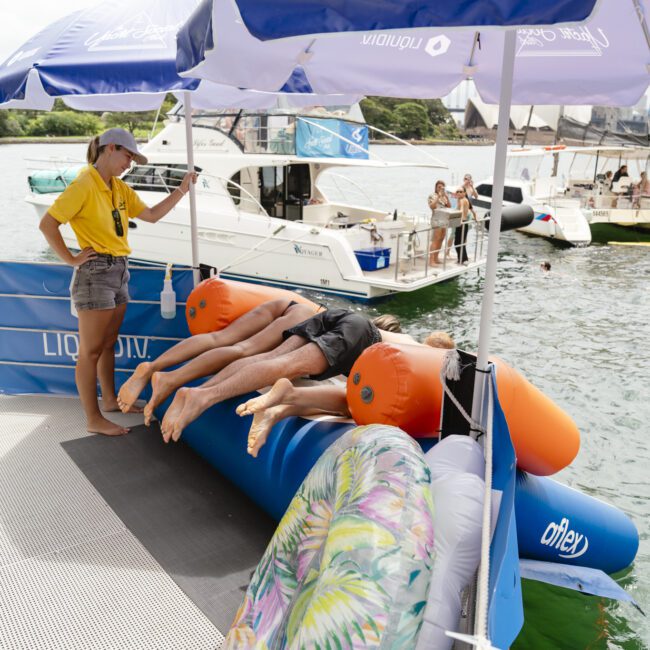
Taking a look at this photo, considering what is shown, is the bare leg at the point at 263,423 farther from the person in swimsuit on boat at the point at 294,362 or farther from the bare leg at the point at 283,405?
the person in swimsuit on boat at the point at 294,362

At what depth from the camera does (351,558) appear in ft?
6.30

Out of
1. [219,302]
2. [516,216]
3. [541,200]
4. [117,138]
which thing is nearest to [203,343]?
[219,302]

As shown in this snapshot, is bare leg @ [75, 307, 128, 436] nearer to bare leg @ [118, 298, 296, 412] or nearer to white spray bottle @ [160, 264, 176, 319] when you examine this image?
bare leg @ [118, 298, 296, 412]

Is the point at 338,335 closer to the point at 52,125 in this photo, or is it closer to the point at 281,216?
the point at 281,216

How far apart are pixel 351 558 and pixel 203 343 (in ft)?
7.68

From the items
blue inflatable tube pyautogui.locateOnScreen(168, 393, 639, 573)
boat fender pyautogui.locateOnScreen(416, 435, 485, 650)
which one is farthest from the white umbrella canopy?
boat fender pyautogui.locateOnScreen(416, 435, 485, 650)

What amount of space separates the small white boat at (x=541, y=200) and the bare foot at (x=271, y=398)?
14898mm

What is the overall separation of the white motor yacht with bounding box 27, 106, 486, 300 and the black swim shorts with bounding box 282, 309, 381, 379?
7.04 m

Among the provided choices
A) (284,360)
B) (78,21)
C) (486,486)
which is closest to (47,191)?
(78,21)

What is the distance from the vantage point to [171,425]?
3.40 m

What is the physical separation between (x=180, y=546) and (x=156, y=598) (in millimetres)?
367

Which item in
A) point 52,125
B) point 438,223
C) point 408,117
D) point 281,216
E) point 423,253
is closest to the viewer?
point 423,253

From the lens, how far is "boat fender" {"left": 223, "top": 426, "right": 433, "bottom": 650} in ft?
6.08

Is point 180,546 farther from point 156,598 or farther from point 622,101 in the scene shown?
point 622,101
